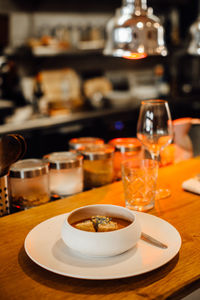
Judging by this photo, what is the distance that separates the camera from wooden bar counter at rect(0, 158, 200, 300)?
0.69 m

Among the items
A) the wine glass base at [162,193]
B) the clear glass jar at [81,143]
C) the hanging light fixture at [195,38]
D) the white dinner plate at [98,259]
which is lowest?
the wine glass base at [162,193]

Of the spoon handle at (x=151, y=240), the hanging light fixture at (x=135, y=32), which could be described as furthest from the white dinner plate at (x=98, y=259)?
the hanging light fixture at (x=135, y=32)

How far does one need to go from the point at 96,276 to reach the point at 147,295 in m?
0.10

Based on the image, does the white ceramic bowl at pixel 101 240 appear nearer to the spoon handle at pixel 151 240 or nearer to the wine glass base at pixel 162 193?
the spoon handle at pixel 151 240

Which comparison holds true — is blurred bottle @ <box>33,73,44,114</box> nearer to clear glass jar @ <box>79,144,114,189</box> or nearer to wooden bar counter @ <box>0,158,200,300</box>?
clear glass jar @ <box>79,144,114,189</box>

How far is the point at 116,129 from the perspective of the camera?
365 centimetres

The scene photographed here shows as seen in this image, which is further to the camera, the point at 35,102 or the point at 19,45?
the point at 19,45

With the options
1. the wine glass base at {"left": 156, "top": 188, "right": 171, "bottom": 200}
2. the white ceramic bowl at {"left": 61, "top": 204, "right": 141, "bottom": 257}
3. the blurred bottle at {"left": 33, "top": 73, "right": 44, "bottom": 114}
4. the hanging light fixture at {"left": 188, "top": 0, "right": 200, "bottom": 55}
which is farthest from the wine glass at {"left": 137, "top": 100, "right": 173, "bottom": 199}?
the blurred bottle at {"left": 33, "top": 73, "right": 44, "bottom": 114}

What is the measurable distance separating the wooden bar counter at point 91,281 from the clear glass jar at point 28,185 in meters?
0.07

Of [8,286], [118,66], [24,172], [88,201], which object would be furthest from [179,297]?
[118,66]

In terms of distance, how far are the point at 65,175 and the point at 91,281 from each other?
537mm

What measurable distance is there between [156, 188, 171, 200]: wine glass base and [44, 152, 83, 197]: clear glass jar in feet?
0.86

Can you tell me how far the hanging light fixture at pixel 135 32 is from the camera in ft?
4.50

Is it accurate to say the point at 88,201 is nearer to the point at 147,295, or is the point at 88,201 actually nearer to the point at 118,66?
the point at 147,295
